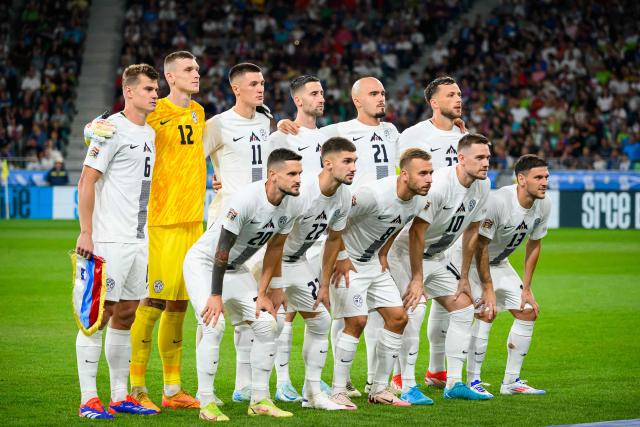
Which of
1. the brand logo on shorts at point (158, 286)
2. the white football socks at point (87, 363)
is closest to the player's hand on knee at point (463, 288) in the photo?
the brand logo on shorts at point (158, 286)

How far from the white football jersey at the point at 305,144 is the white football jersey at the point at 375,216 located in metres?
1.06

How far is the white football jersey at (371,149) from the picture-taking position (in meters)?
9.71

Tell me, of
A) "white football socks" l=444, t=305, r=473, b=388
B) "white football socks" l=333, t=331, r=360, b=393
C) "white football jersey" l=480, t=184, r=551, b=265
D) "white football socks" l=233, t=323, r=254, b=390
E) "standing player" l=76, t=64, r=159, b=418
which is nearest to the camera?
"standing player" l=76, t=64, r=159, b=418

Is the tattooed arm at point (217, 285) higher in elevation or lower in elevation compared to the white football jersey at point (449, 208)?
lower

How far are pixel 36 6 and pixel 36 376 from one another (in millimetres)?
30829

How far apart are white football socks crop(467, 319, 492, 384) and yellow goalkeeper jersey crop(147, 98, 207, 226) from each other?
8.62ft

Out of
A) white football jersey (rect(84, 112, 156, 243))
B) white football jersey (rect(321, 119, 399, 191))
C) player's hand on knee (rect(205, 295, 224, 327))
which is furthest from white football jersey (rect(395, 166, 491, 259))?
white football jersey (rect(84, 112, 156, 243))

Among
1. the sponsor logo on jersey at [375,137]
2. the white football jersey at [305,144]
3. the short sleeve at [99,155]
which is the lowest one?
the short sleeve at [99,155]

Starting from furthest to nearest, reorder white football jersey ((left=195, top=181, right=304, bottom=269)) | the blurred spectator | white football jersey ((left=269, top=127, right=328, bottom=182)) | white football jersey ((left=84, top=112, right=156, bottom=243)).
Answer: the blurred spectator < white football jersey ((left=269, top=127, right=328, bottom=182)) < white football jersey ((left=84, top=112, right=156, bottom=243)) < white football jersey ((left=195, top=181, right=304, bottom=269))

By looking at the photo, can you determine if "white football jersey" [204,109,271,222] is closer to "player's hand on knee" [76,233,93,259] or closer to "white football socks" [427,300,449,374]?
"player's hand on knee" [76,233,93,259]

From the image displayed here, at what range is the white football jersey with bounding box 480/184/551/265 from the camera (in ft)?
30.3

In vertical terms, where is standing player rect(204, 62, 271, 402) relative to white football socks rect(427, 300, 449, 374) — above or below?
above

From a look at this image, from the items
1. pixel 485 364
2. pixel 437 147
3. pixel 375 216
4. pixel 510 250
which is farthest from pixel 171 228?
pixel 485 364

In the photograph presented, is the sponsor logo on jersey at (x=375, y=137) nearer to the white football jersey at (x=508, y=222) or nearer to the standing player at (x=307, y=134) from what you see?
the standing player at (x=307, y=134)
